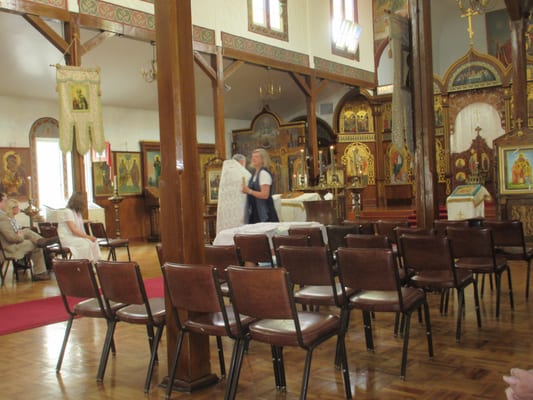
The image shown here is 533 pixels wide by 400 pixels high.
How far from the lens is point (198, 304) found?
3432mm

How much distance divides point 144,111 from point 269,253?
1218 centimetres

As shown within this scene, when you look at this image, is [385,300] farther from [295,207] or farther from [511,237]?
[295,207]

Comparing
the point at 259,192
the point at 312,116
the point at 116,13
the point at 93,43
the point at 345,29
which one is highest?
the point at 345,29

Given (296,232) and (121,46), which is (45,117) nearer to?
(121,46)

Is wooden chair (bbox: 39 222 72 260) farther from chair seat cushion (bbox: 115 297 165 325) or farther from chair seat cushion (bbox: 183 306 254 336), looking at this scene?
chair seat cushion (bbox: 183 306 254 336)

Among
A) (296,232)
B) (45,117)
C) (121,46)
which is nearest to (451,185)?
(121,46)

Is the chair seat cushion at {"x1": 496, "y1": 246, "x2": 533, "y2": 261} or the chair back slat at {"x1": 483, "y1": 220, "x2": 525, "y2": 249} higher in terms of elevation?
the chair back slat at {"x1": 483, "y1": 220, "x2": 525, "y2": 249}

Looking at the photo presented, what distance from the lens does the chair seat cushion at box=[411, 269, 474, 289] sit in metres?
4.42

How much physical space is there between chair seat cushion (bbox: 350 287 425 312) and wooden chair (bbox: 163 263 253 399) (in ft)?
2.77

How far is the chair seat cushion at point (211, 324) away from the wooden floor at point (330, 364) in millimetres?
409

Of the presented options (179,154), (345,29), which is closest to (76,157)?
(179,154)

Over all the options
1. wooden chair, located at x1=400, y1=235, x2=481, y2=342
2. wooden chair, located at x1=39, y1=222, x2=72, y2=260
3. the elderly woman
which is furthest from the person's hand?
wooden chair, located at x1=39, y1=222, x2=72, y2=260

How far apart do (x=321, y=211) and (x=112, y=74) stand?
21.0ft

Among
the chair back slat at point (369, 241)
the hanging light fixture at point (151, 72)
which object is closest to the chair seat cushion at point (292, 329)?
the chair back slat at point (369, 241)
